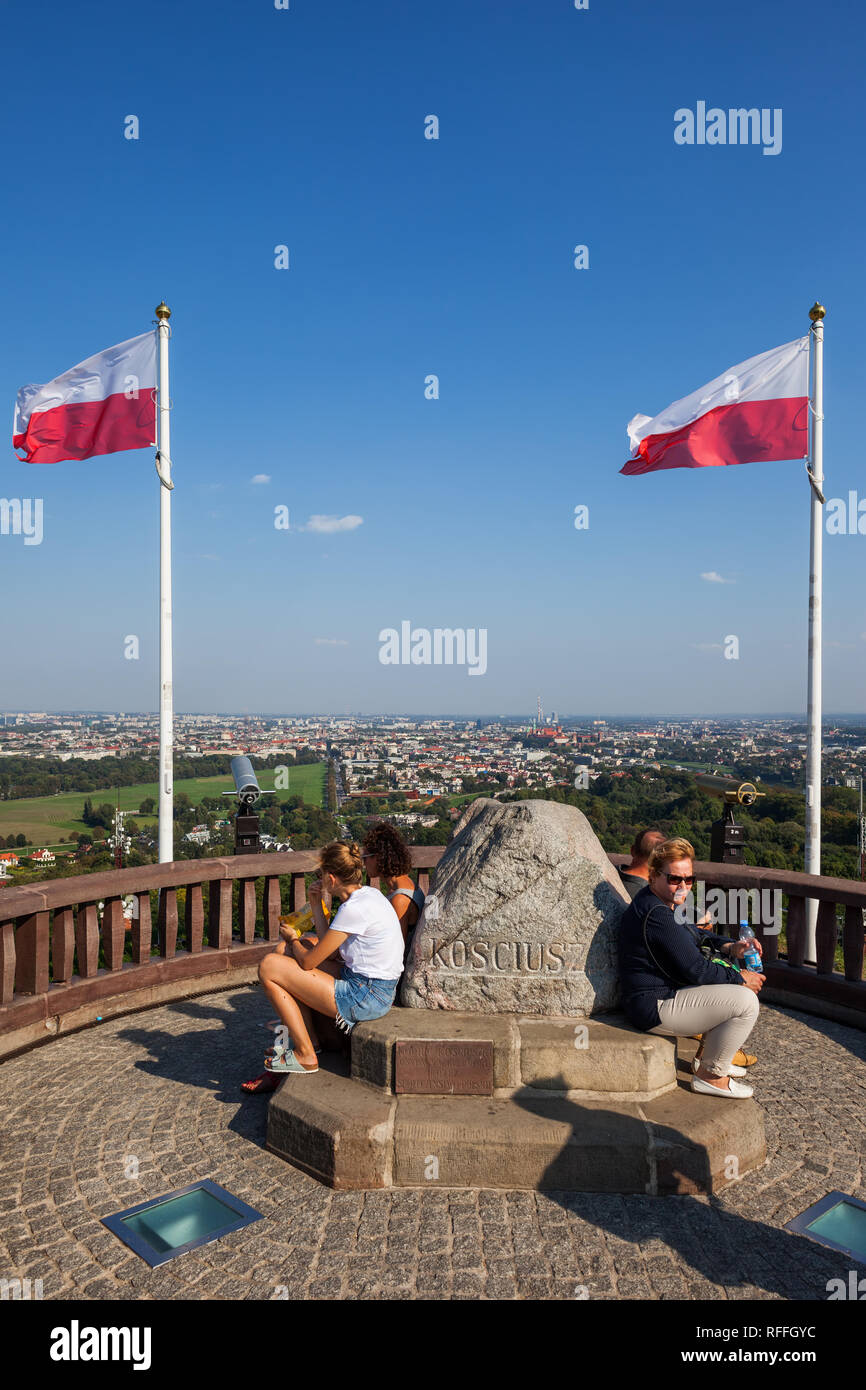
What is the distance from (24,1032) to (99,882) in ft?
3.57

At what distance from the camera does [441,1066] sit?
165 inches

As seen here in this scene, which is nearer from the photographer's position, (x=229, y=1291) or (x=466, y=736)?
(x=229, y=1291)

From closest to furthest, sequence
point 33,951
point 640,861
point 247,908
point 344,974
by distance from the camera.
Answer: point 344,974, point 33,951, point 640,861, point 247,908

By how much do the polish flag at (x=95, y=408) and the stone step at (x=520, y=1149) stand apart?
7430 mm

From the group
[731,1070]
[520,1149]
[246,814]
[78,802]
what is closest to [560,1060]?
[520,1149]

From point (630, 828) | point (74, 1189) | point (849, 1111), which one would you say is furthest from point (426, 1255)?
point (630, 828)

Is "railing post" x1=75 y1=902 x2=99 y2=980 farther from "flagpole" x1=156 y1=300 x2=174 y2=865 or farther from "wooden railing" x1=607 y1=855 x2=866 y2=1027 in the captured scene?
"wooden railing" x1=607 y1=855 x2=866 y2=1027

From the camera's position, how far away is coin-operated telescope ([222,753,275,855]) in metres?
7.45

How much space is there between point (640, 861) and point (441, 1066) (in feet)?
7.64

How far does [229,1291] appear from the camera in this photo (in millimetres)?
3127

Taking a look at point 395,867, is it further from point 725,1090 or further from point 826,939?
point 826,939

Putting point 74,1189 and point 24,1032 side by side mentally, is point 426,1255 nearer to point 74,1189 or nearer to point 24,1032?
point 74,1189

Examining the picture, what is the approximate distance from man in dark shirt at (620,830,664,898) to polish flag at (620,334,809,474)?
507 centimetres

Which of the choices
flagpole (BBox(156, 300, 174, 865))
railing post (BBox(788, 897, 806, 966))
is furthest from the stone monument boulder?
flagpole (BBox(156, 300, 174, 865))
